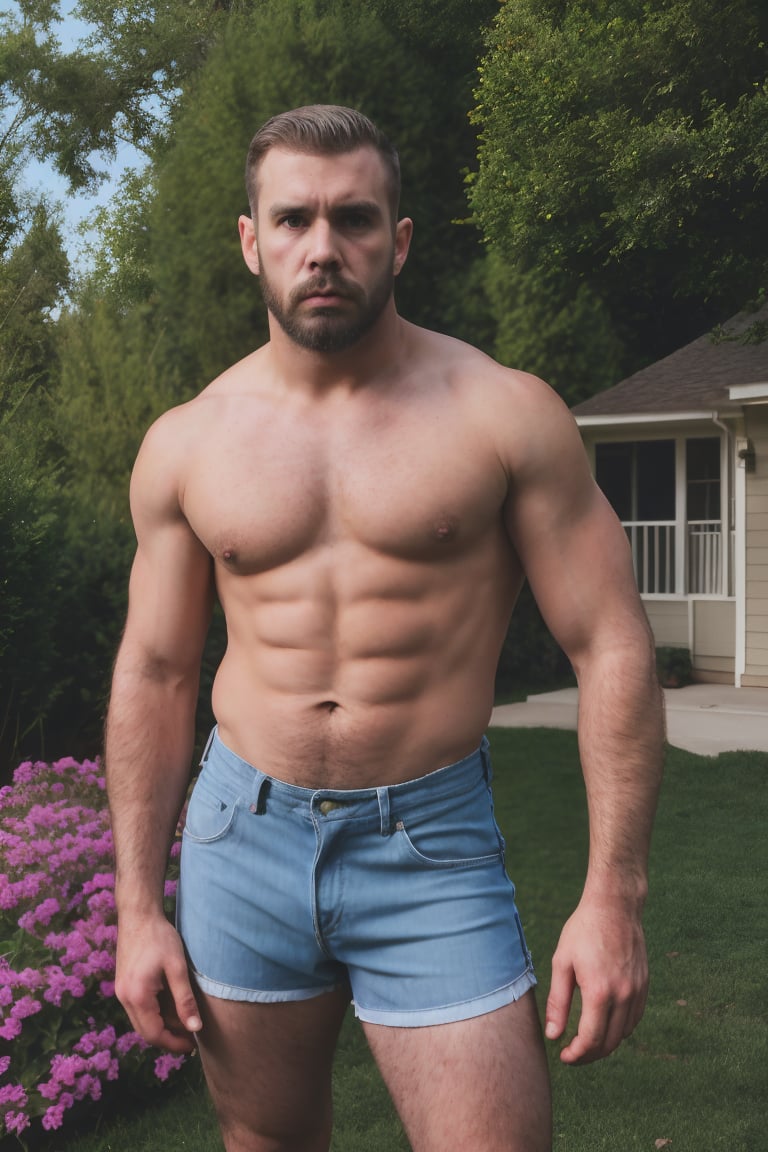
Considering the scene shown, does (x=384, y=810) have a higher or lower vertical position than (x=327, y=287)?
lower

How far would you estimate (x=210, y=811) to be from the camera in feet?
8.02

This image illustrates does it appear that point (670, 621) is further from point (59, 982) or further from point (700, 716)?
point (59, 982)

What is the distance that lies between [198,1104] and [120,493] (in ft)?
37.0

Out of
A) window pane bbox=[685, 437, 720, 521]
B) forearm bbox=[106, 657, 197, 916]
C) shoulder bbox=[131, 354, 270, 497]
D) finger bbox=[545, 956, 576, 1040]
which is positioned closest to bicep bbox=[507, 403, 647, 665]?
finger bbox=[545, 956, 576, 1040]

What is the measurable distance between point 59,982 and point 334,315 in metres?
2.53

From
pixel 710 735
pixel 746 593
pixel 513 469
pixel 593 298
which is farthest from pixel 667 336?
pixel 513 469

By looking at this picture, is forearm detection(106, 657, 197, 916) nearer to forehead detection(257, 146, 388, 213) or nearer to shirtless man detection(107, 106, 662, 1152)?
shirtless man detection(107, 106, 662, 1152)

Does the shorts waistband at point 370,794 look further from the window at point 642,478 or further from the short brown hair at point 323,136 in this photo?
the window at point 642,478

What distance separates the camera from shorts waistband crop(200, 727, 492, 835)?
7.45ft

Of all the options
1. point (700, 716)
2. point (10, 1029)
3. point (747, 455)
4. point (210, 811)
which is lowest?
point (700, 716)

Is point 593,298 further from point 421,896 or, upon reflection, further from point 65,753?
point 421,896

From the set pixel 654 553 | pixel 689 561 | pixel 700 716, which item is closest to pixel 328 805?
pixel 700 716

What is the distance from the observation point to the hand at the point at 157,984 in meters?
2.38

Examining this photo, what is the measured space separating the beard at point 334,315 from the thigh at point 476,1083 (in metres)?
1.20
